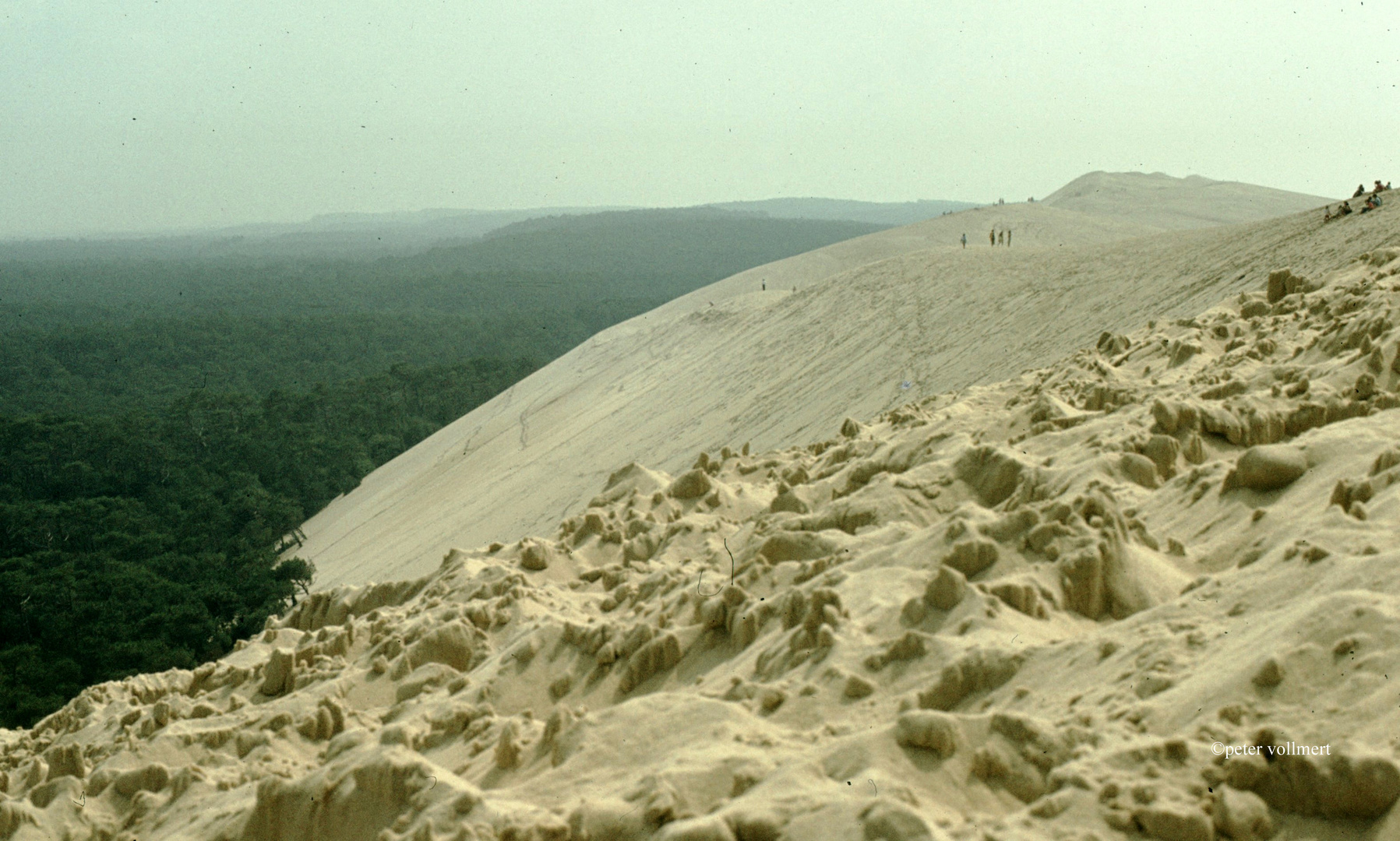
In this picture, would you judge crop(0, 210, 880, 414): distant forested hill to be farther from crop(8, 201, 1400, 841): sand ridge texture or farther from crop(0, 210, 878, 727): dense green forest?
crop(8, 201, 1400, 841): sand ridge texture

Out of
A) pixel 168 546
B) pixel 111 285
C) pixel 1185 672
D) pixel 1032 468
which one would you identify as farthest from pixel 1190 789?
pixel 111 285

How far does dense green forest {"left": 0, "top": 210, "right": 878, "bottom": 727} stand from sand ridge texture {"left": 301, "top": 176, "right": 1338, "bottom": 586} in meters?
2.79

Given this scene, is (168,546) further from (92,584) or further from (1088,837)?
(1088,837)

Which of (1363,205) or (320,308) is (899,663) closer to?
(1363,205)

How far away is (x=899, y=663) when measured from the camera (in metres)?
2.98

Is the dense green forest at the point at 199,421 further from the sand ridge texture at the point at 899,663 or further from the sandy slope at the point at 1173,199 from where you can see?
the sandy slope at the point at 1173,199

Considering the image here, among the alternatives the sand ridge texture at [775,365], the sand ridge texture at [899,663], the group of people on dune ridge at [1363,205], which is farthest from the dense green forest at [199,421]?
the group of people on dune ridge at [1363,205]

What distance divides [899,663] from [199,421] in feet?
115

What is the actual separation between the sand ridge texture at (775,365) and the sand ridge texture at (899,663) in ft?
21.5

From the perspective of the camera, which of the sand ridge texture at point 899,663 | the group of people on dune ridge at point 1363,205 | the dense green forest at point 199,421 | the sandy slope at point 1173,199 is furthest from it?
the sandy slope at point 1173,199

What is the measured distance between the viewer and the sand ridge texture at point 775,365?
12727mm

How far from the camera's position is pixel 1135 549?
3.31 metres

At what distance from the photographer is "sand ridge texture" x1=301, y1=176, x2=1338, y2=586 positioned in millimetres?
12727

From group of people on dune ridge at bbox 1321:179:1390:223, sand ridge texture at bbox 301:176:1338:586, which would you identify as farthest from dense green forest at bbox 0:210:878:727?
group of people on dune ridge at bbox 1321:179:1390:223
